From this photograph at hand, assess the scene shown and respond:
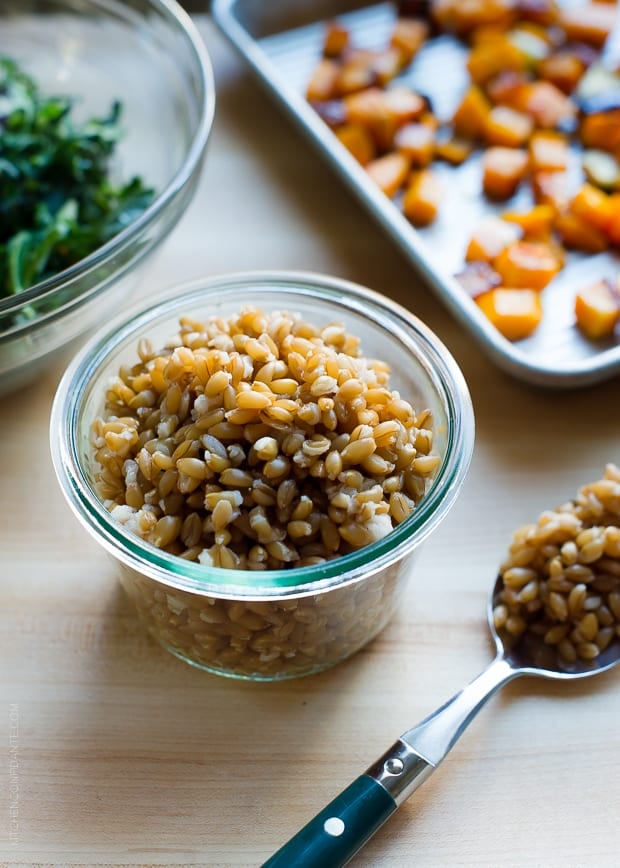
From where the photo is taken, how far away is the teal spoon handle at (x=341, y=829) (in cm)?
94

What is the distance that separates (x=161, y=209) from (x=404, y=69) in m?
0.80

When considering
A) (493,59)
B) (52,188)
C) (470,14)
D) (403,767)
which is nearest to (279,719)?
(403,767)

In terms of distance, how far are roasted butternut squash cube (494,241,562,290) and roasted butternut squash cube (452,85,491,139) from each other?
0.34m

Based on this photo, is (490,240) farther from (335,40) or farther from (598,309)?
(335,40)

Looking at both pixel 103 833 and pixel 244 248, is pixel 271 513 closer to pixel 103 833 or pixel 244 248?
pixel 103 833

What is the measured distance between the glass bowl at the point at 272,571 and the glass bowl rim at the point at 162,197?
11 centimetres

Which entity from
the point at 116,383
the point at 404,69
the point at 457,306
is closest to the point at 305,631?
the point at 116,383

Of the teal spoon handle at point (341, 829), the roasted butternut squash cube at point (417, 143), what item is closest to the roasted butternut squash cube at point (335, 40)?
the roasted butternut squash cube at point (417, 143)

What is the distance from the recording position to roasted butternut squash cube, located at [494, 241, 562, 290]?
1.48 meters

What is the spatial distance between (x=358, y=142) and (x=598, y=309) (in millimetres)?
539

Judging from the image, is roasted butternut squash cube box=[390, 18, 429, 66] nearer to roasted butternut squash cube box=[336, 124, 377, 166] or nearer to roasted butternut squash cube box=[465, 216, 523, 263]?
roasted butternut squash cube box=[336, 124, 377, 166]

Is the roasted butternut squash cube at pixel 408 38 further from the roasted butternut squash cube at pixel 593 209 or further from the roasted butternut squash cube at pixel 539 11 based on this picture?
the roasted butternut squash cube at pixel 593 209

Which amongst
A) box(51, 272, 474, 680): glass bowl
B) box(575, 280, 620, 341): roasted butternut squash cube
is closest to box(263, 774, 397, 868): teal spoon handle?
box(51, 272, 474, 680): glass bowl

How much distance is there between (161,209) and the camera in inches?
51.2
